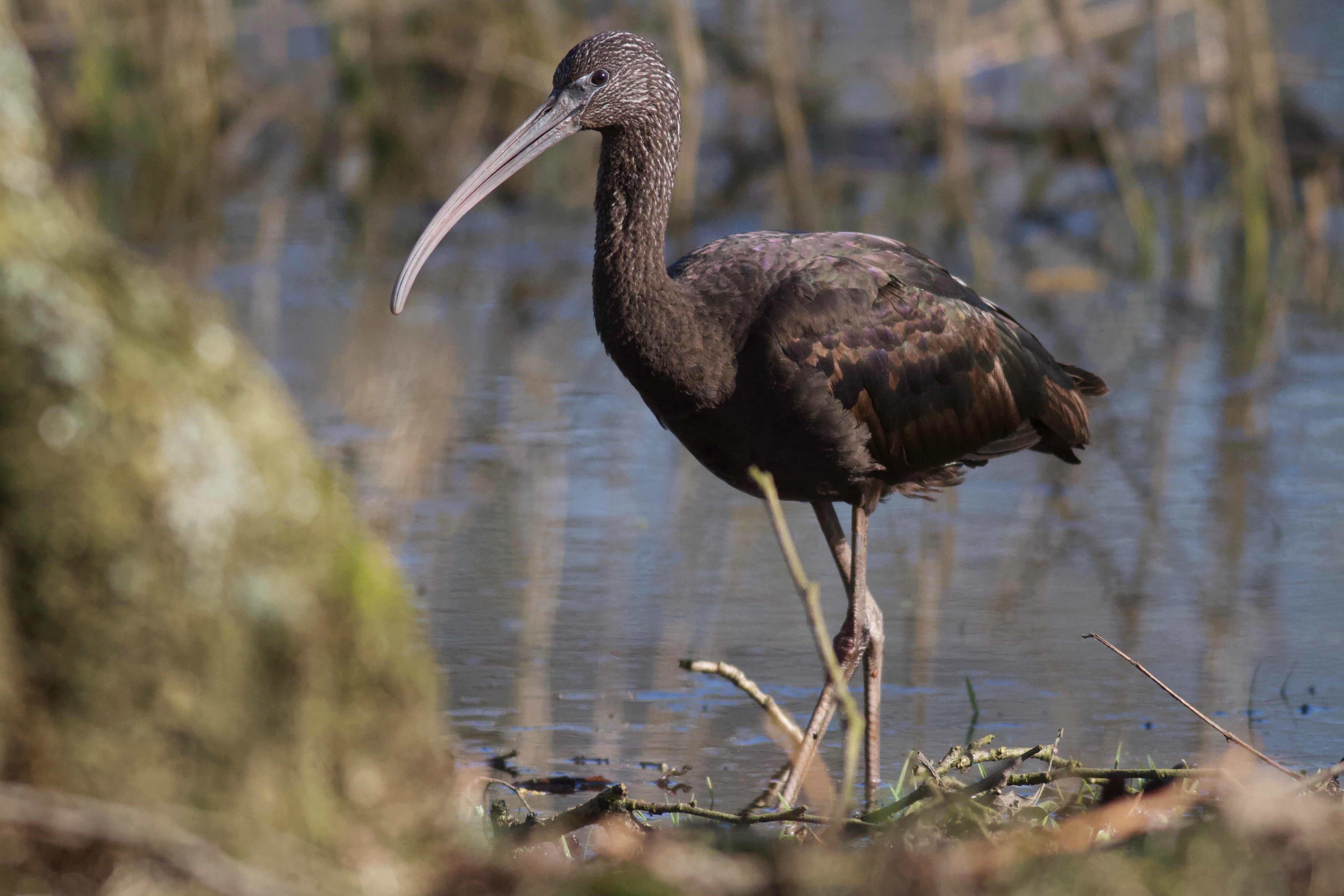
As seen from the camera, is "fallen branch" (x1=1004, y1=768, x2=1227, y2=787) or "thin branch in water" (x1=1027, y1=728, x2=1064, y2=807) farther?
"thin branch in water" (x1=1027, y1=728, x2=1064, y2=807)

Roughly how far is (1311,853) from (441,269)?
9.33 m

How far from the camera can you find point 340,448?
735 cm

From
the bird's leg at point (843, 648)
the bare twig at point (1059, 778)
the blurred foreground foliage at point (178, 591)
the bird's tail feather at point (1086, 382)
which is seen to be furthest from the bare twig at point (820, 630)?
the bird's tail feather at point (1086, 382)

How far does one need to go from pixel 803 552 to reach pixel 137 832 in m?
4.83

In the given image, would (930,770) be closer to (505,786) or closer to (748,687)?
(748,687)

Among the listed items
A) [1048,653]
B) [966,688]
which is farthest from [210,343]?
[1048,653]

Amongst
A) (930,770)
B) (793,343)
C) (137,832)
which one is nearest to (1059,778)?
(930,770)

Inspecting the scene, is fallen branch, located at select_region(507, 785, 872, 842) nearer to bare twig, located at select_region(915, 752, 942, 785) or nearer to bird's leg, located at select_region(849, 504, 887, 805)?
bare twig, located at select_region(915, 752, 942, 785)

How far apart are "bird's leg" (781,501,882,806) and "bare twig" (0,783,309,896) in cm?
245

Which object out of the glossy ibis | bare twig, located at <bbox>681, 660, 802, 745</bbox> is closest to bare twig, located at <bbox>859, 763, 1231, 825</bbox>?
bare twig, located at <bbox>681, 660, 802, 745</bbox>

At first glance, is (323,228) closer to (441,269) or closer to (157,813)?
(441,269)

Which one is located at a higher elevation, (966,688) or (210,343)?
(210,343)

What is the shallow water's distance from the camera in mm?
4902

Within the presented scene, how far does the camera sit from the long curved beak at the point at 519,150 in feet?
16.0
